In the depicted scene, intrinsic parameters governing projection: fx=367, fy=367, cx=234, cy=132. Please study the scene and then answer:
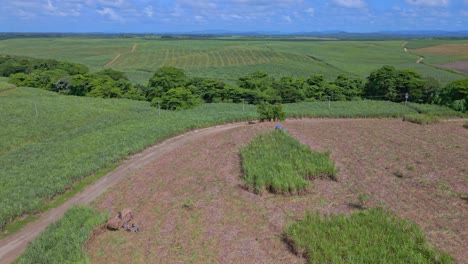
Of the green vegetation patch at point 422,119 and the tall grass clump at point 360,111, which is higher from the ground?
the green vegetation patch at point 422,119

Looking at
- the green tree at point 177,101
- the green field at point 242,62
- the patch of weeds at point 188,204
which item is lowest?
the green field at point 242,62

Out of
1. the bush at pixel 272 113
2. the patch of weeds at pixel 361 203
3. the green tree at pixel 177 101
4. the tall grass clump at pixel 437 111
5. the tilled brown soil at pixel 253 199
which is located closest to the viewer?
the tilled brown soil at pixel 253 199

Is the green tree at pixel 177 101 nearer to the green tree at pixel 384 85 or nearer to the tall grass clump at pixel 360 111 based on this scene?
the tall grass clump at pixel 360 111

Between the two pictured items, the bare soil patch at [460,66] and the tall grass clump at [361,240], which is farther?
the bare soil patch at [460,66]

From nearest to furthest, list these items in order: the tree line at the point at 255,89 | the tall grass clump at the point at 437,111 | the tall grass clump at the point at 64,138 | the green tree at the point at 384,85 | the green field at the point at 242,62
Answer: the tall grass clump at the point at 64,138 → the tall grass clump at the point at 437,111 → the tree line at the point at 255,89 → the green tree at the point at 384,85 → the green field at the point at 242,62

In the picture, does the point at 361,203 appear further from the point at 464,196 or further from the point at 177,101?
the point at 177,101

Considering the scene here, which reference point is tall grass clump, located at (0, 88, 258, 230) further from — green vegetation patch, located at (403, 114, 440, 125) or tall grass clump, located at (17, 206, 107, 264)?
green vegetation patch, located at (403, 114, 440, 125)

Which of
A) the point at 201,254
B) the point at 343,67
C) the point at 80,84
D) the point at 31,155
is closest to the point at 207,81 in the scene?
the point at 80,84

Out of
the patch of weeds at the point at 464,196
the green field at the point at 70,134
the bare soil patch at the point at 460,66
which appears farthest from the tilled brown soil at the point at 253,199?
the bare soil patch at the point at 460,66
